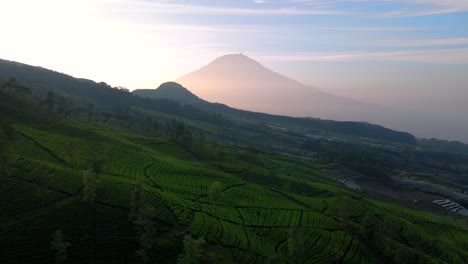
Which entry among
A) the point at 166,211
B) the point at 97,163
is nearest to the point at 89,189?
the point at 166,211

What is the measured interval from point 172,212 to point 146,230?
1046 centimetres

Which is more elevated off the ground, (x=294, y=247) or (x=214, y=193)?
(x=214, y=193)

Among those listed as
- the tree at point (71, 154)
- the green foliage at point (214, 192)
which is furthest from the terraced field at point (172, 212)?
the green foliage at point (214, 192)

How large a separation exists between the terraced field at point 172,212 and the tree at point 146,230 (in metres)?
1.27

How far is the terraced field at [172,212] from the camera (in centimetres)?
5697

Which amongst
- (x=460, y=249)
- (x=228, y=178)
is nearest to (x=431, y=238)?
(x=460, y=249)

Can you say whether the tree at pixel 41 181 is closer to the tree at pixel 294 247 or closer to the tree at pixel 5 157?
the tree at pixel 5 157

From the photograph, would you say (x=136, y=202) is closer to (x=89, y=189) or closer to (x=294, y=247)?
(x=89, y=189)

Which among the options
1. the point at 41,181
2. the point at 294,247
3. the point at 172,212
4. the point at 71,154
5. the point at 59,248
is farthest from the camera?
the point at 71,154

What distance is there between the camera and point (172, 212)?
68688 mm

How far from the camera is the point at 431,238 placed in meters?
88.7

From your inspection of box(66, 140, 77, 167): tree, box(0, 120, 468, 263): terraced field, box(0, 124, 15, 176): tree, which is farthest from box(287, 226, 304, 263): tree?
box(0, 124, 15, 176): tree

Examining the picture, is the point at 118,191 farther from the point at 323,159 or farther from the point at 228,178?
the point at 323,159

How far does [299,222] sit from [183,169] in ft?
112
